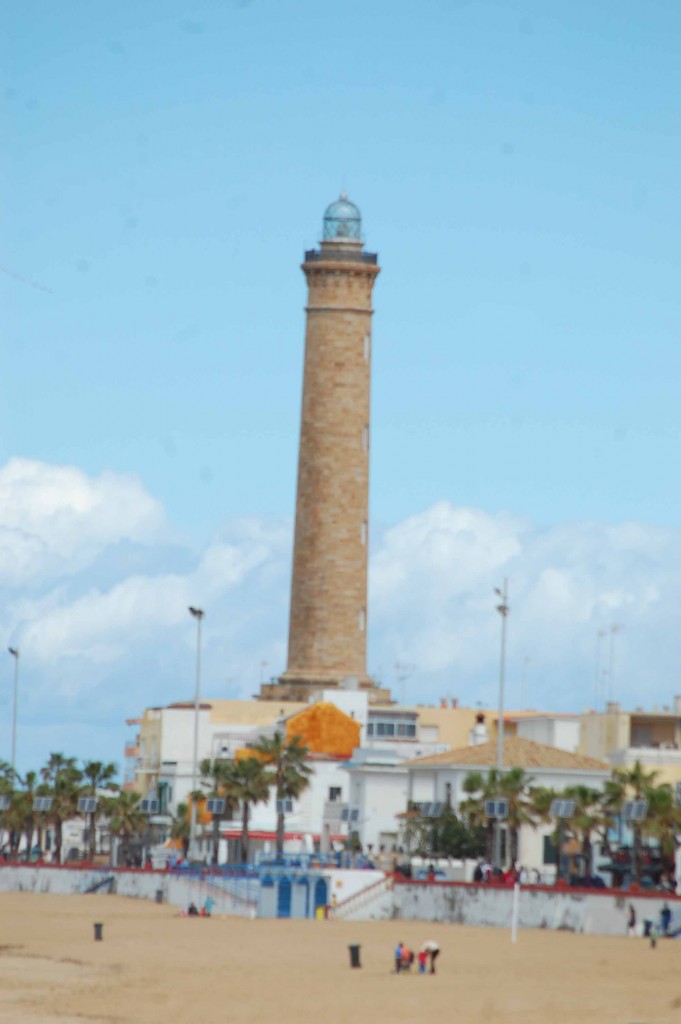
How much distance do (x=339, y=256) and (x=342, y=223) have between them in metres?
3.44

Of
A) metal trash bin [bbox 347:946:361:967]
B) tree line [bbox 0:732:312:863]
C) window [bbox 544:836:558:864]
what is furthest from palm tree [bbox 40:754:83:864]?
metal trash bin [bbox 347:946:361:967]

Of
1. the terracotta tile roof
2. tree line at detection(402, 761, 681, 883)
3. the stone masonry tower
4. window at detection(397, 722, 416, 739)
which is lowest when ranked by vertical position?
tree line at detection(402, 761, 681, 883)

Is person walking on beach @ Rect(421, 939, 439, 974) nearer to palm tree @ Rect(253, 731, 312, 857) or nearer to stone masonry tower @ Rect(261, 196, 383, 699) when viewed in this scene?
palm tree @ Rect(253, 731, 312, 857)

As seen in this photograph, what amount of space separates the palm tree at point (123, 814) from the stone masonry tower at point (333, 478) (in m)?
15.0

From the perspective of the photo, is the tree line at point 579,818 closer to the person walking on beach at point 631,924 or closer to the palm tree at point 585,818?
the palm tree at point 585,818

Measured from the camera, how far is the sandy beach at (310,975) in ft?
150

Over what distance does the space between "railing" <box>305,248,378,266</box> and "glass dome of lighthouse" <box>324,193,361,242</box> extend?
4.12 feet

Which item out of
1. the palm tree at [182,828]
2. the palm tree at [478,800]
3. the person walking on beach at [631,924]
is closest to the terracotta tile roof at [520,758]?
the palm tree at [478,800]

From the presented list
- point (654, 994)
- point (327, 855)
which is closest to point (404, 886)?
point (327, 855)

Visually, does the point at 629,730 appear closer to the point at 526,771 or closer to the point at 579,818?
the point at 526,771

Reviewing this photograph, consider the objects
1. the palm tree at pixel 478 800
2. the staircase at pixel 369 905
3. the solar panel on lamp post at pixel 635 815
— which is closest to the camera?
the solar panel on lamp post at pixel 635 815

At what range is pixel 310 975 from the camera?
175ft

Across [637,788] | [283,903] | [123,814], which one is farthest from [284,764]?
[637,788]

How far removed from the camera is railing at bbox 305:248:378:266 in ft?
358
